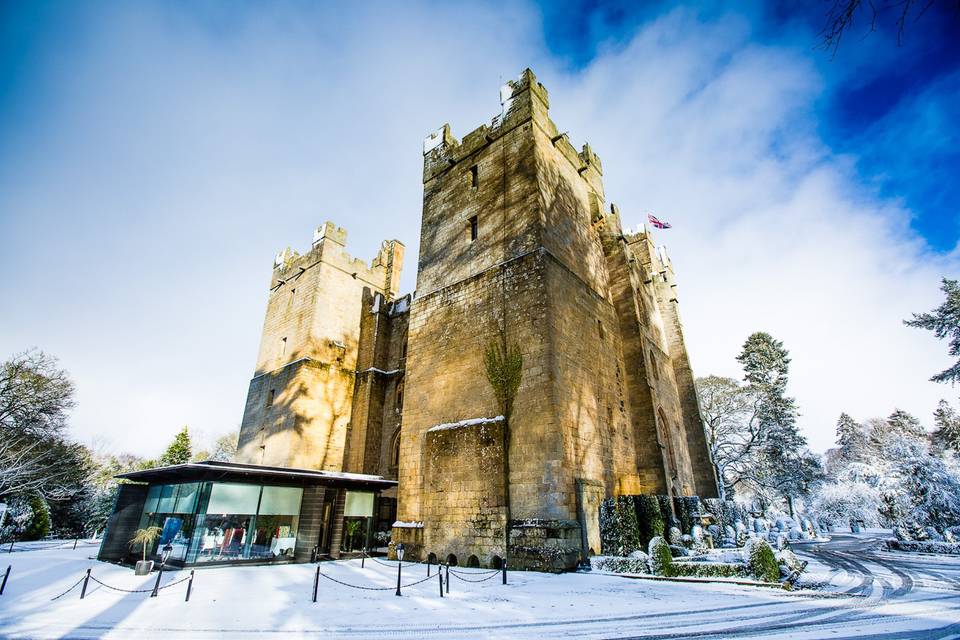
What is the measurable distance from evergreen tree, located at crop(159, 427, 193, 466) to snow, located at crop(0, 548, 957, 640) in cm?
2136

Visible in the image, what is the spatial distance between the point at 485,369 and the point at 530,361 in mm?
1553

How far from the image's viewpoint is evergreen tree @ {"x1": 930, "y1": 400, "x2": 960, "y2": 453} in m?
21.6

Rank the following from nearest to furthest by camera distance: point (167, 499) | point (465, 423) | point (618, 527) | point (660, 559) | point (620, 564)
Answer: point (660, 559)
point (620, 564)
point (618, 527)
point (465, 423)
point (167, 499)

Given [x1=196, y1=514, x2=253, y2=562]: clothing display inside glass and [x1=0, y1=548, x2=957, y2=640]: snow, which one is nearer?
[x1=0, y1=548, x2=957, y2=640]: snow

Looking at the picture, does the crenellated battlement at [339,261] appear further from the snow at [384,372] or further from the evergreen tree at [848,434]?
the evergreen tree at [848,434]

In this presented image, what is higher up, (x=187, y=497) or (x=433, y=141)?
(x=433, y=141)

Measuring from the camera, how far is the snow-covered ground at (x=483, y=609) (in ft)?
17.5

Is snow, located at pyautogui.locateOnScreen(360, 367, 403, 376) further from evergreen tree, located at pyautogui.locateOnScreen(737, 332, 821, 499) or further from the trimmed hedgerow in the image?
evergreen tree, located at pyautogui.locateOnScreen(737, 332, 821, 499)

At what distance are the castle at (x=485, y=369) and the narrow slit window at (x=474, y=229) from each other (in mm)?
76

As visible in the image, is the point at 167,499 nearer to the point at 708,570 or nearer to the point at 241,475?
the point at 241,475

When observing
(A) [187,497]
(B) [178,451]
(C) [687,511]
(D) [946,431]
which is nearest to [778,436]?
(D) [946,431]

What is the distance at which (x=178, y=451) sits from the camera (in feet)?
94.0

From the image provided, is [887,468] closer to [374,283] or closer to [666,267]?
[666,267]

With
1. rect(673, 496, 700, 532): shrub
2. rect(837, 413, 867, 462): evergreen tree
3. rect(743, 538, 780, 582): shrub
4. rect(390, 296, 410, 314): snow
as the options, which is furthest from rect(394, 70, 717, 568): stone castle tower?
rect(837, 413, 867, 462): evergreen tree
